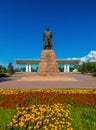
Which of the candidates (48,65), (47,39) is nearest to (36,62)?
(47,39)

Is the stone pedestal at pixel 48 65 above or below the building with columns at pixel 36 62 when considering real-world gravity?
below

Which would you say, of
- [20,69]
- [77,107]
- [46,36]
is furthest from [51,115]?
[20,69]

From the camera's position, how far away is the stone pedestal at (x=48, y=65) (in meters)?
31.4

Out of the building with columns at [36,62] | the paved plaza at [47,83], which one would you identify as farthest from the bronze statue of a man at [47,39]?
the building with columns at [36,62]

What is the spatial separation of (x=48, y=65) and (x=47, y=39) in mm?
4150

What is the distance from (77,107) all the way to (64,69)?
7134 cm

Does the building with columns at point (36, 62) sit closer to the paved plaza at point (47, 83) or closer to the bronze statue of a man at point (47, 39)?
the bronze statue of a man at point (47, 39)

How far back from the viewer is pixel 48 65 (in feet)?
103

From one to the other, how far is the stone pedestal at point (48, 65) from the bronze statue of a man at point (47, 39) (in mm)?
1295

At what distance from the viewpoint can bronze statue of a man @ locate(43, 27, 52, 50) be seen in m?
33.2

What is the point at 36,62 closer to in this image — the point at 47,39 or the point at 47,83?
the point at 47,39

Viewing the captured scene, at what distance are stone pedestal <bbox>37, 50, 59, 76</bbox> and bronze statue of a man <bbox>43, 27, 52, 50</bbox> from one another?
129cm

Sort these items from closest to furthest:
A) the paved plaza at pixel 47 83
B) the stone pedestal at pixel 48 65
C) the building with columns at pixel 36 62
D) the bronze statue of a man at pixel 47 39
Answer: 1. the paved plaza at pixel 47 83
2. the stone pedestal at pixel 48 65
3. the bronze statue of a man at pixel 47 39
4. the building with columns at pixel 36 62

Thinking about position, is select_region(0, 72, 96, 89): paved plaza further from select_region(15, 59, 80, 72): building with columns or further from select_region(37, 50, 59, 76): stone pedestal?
select_region(15, 59, 80, 72): building with columns
